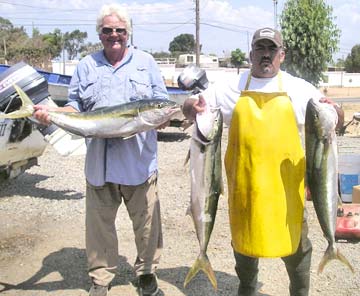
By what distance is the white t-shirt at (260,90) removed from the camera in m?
3.41

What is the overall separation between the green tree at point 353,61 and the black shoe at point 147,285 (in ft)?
284

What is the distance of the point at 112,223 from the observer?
4.25 meters

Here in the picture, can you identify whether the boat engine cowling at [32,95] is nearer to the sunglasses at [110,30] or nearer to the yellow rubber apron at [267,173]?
the sunglasses at [110,30]

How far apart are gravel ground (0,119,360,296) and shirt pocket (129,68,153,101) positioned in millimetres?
1729

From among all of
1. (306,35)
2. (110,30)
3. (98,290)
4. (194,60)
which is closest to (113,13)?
(110,30)

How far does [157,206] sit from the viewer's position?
4.31m

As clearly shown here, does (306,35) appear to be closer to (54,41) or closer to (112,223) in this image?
(112,223)

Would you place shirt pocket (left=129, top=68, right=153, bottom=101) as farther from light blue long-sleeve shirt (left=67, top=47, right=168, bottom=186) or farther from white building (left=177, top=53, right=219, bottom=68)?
white building (left=177, top=53, right=219, bottom=68)

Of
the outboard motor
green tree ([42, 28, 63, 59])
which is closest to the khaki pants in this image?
the outboard motor

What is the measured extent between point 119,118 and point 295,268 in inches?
65.5

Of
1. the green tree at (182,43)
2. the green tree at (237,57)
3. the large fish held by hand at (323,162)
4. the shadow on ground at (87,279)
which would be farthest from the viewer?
the green tree at (182,43)

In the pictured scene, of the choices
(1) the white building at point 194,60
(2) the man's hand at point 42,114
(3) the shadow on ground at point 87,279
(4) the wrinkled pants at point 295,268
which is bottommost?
(3) the shadow on ground at point 87,279

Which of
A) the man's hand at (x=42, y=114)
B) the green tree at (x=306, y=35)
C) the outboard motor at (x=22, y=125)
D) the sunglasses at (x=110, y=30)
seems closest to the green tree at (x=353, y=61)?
the green tree at (x=306, y=35)

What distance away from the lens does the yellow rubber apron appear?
3287 mm
